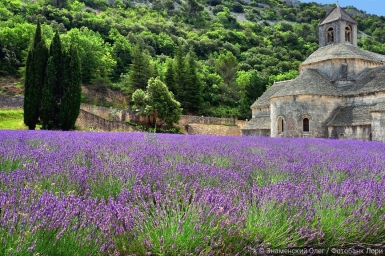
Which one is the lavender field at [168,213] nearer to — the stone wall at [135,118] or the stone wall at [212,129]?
the stone wall at [135,118]

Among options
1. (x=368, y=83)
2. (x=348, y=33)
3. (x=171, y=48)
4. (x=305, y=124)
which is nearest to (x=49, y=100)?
(x=305, y=124)

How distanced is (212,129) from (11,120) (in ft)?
73.1

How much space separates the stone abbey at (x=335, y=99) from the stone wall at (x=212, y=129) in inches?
411

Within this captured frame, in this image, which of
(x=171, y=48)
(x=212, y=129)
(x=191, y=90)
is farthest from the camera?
(x=171, y=48)

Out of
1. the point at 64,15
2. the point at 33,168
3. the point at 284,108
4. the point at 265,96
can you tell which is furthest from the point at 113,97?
the point at 33,168

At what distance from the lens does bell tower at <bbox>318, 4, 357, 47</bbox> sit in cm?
3472

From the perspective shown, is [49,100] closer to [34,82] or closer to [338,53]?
[34,82]

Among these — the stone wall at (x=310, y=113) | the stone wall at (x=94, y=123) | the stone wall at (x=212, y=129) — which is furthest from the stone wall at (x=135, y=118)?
the stone wall at (x=310, y=113)

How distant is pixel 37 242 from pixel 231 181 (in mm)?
2482

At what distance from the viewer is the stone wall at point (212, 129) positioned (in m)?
41.8

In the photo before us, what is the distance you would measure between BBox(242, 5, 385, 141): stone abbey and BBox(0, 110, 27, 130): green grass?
70.1ft

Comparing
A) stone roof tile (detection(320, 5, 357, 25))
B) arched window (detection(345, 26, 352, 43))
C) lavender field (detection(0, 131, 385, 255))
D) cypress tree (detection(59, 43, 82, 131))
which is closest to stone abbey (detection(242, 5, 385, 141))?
arched window (detection(345, 26, 352, 43))

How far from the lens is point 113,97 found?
49.4m

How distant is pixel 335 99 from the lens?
2814cm
